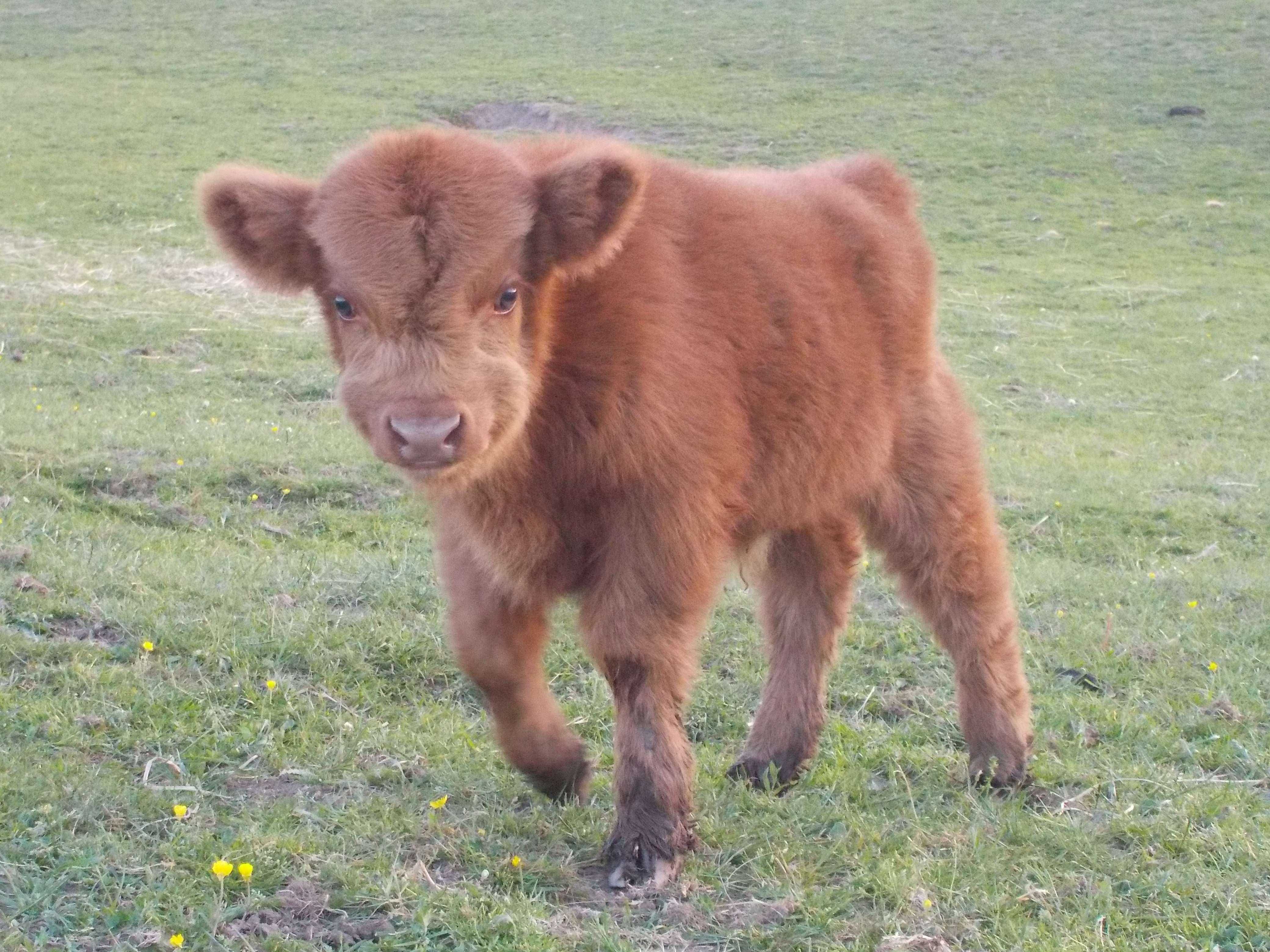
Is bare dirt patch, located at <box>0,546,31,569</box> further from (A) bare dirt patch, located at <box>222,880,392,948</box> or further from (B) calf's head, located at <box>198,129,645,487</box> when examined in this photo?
(A) bare dirt patch, located at <box>222,880,392,948</box>

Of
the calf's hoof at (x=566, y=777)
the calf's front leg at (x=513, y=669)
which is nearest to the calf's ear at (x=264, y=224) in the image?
the calf's front leg at (x=513, y=669)

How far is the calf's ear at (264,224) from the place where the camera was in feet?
12.7

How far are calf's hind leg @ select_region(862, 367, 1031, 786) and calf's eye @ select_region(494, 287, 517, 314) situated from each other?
179cm

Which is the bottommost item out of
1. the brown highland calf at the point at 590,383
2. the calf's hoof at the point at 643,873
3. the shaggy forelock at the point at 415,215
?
the calf's hoof at the point at 643,873

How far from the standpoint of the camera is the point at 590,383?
3.87m

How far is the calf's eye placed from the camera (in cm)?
370

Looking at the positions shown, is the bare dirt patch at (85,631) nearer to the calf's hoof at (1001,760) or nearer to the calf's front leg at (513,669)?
the calf's front leg at (513,669)

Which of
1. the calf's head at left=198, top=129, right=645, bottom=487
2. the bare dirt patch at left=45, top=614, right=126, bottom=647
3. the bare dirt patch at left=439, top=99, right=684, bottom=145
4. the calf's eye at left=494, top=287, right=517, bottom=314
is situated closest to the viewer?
the calf's head at left=198, top=129, right=645, bottom=487

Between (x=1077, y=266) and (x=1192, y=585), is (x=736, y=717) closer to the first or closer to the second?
(x=1192, y=585)

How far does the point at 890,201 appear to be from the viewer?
17.7 feet

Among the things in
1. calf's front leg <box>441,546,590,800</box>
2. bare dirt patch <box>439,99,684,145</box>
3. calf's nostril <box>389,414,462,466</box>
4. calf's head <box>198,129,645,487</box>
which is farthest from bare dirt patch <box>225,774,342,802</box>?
bare dirt patch <box>439,99,684,145</box>

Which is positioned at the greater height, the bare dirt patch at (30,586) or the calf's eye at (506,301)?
the calf's eye at (506,301)

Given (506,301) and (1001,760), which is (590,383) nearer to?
(506,301)

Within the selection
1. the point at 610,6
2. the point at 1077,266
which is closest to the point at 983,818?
the point at 1077,266
